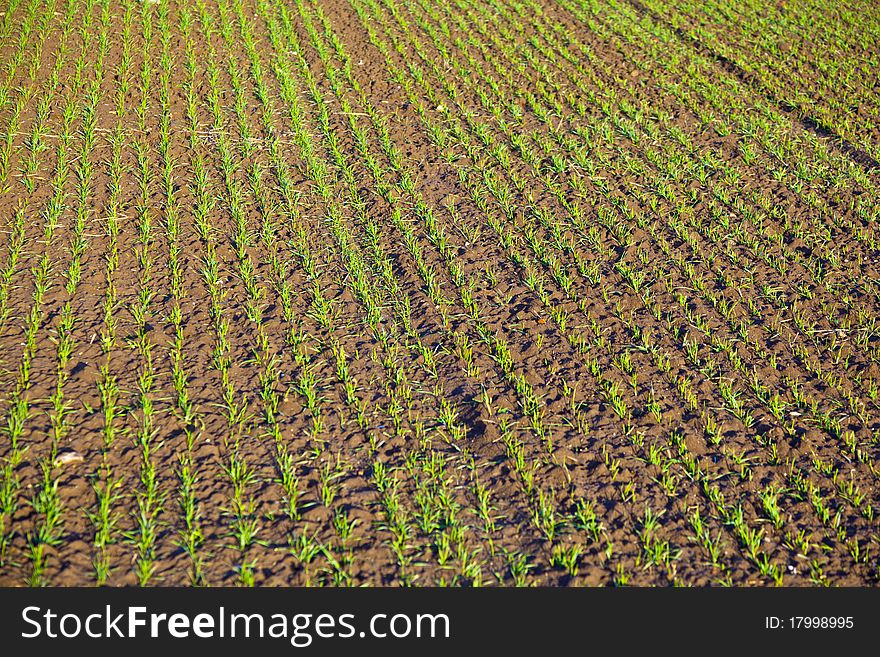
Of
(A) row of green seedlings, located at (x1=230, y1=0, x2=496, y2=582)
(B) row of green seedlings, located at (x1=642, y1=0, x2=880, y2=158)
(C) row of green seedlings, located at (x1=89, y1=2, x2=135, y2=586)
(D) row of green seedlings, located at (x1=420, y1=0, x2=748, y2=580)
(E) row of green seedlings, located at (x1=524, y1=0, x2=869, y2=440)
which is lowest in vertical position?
(C) row of green seedlings, located at (x1=89, y1=2, x2=135, y2=586)

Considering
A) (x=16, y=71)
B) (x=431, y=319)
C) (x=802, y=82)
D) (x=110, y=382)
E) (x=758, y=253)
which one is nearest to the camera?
(x=110, y=382)

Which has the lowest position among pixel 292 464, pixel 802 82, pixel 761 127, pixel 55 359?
pixel 55 359

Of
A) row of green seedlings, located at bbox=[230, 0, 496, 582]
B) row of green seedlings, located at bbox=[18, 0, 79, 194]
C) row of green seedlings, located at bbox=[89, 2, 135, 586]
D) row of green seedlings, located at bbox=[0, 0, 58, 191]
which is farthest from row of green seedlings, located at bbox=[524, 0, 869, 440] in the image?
row of green seedlings, located at bbox=[0, 0, 58, 191]

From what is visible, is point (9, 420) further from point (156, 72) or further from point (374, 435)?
point (156, 72)

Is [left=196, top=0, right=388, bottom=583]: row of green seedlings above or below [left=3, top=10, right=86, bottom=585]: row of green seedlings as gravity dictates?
above

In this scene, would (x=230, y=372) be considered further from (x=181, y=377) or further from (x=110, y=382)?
(x=110, y=382)

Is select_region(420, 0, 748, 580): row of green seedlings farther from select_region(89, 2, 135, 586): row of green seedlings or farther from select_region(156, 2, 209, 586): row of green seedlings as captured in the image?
select_region(89, 2, 135, 586): row of green seedlings

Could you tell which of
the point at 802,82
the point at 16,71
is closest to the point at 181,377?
the point at 16,71

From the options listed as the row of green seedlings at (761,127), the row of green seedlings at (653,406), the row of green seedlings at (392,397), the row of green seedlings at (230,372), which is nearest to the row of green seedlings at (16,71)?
the row of green seedlings at (230,372)

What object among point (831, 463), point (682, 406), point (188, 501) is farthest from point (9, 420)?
point (831, 463)
